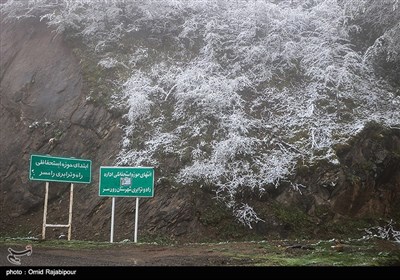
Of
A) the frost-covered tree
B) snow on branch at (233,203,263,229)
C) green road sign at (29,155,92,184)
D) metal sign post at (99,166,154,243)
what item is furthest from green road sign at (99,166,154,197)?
snow on branch at (233,203,263,229)

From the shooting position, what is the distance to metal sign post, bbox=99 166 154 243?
1056 cm

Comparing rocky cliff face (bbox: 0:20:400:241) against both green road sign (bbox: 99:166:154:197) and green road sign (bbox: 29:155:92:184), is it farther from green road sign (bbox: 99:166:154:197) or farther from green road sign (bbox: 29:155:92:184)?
green road sign (bbox: 29:155:92:184)

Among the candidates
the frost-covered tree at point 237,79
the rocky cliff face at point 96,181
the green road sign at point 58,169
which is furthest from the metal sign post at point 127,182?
the frost-covered tree at point 237,79

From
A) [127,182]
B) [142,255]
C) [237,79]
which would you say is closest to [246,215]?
[127,182]

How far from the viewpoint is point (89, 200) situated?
1261 centimetres

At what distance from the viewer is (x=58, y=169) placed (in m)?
10.9

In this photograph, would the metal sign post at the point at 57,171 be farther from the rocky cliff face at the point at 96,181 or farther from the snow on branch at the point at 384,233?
the snow on branch at the point at 384,233

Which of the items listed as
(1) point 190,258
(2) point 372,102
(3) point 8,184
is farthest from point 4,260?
(2) point 372,102

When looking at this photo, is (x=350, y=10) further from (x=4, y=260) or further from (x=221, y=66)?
(x=4, y=260)

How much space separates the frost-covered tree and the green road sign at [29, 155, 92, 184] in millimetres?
1877

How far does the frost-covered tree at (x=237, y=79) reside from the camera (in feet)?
39.9

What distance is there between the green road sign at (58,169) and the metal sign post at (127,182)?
87 centimetres
